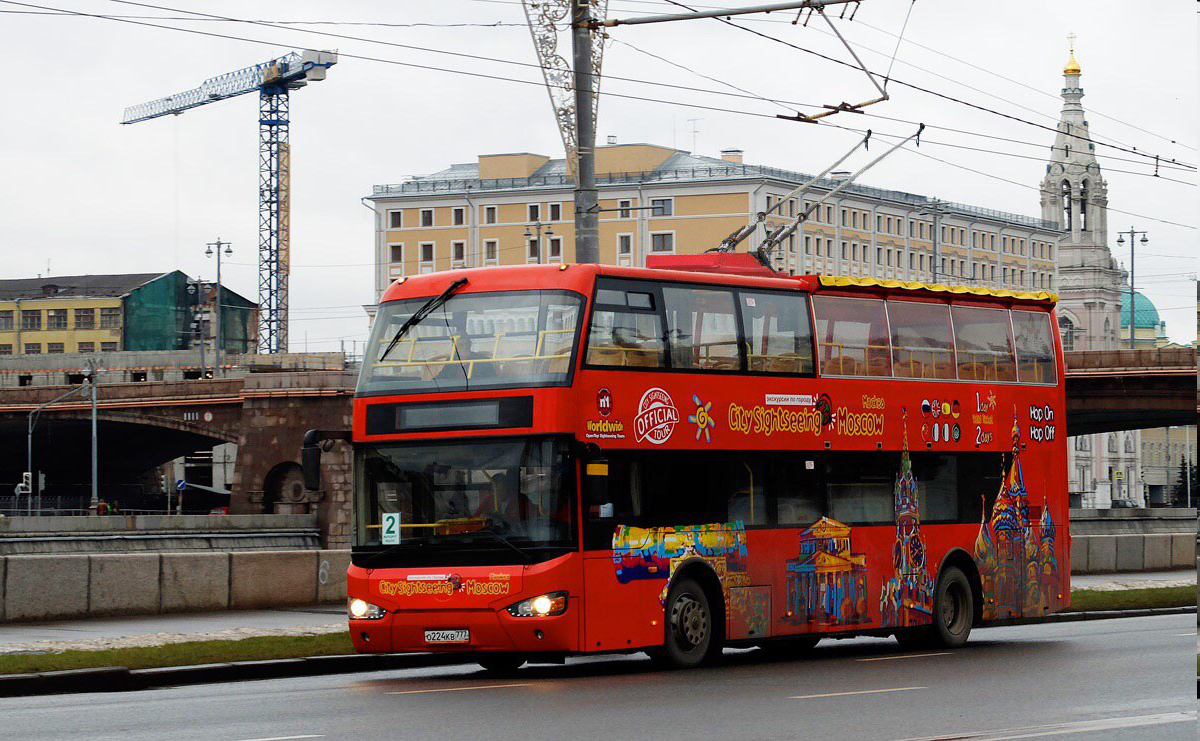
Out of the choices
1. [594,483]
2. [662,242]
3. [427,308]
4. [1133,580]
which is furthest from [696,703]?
[662,242]

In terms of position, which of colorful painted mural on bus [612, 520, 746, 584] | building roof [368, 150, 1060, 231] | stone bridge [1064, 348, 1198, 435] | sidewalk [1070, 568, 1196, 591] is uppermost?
building roof [368, 150, 1060, 231]

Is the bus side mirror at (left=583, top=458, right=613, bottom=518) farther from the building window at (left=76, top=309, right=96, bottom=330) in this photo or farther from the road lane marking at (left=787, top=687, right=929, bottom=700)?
the building window at (left=76, top=309, right=96, bottom=330)

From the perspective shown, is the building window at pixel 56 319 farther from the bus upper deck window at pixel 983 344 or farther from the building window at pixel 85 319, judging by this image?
the bus upper deck window at pixel 983 344

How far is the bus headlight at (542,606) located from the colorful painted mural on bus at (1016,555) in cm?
682

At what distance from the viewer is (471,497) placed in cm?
1747

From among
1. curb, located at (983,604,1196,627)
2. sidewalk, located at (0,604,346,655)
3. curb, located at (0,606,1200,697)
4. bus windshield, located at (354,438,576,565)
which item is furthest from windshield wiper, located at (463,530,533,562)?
curb, located at (983,604,1196,627)

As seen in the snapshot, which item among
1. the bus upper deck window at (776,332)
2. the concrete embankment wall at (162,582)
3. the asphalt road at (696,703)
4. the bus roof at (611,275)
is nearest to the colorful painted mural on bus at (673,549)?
the asphalt road at (696,703)

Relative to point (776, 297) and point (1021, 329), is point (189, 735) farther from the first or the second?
point (1021, 329)

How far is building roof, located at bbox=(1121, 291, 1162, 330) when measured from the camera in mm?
166250

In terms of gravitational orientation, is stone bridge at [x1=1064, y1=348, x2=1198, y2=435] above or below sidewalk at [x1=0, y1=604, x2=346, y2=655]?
above

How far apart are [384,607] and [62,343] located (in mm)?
134001

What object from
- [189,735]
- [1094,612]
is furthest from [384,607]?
[1094,612]

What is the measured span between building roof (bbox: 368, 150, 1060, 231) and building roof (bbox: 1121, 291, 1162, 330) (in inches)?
1208

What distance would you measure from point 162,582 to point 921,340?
11.3m
